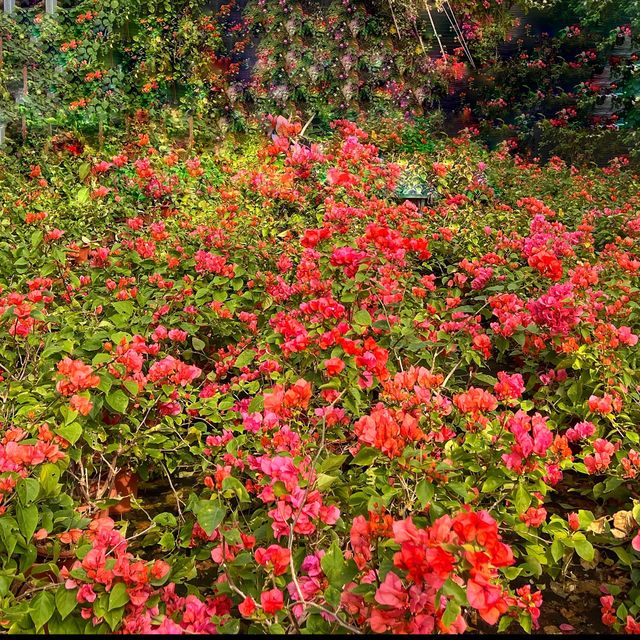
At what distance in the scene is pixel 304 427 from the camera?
179cm

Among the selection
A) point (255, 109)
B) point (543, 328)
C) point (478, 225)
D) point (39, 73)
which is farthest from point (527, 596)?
point (255, 109)

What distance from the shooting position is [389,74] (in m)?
8.82

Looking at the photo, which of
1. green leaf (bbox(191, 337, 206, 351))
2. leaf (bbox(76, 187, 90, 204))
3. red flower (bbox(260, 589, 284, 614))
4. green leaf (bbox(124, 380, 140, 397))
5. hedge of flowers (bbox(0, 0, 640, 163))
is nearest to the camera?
red flower (bbox(260, 589, 284, 614))

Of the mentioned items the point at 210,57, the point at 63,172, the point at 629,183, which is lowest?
the point at 629,183

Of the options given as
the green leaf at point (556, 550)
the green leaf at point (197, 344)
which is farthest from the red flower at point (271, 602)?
the green leaf at point (197, 344)

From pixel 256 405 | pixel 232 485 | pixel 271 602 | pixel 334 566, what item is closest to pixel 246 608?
pixel 271 602

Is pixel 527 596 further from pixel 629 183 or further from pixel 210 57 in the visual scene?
pixel 210 57

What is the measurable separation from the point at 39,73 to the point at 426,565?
783 centimetres

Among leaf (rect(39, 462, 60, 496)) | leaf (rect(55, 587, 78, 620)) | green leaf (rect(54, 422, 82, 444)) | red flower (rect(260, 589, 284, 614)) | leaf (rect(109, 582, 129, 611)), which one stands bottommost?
leaf (rect(55, 587, 78, 620))

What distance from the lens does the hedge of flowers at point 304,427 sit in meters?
1.16

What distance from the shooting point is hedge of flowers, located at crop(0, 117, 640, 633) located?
1.16 metres

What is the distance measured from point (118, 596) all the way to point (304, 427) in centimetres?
76

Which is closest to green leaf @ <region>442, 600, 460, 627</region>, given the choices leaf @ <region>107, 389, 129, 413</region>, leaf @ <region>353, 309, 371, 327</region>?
leaf @ <region>107, 389, 129, 413</region>

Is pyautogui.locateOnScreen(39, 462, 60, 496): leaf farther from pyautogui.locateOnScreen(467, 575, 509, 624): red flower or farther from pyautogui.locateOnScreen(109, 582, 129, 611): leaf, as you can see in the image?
pyautogui.locateOnScreen(467, 575, 509, 624): red flower
